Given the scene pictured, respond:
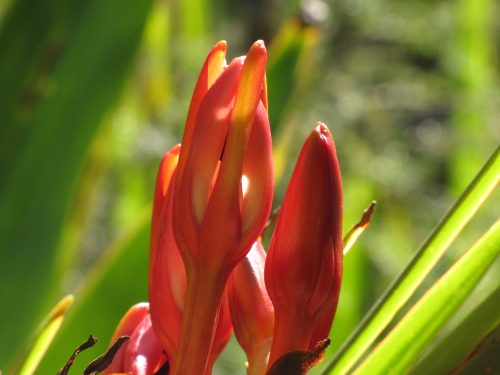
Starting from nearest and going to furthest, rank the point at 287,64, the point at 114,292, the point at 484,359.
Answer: the point at 484,359
the point at 114,292
the point at 287,64

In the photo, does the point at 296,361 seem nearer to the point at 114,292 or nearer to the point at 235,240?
the point at 235,240

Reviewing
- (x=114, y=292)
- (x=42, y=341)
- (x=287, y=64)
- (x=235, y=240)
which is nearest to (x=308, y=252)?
(x=235, y=240)

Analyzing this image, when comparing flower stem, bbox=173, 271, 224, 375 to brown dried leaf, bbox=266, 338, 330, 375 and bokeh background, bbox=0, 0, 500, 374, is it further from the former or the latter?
bokeh background, bbox=0, 0, 500, 374

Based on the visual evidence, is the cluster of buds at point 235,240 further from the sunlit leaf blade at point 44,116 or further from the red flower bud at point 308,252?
the sunlit leaf blade at point 44,116

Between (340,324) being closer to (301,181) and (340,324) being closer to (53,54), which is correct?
(53,54)

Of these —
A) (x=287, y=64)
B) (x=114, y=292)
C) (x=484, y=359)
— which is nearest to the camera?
(x=484, y=359)

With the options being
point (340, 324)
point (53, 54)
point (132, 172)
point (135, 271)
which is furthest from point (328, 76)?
point (135, 271)
